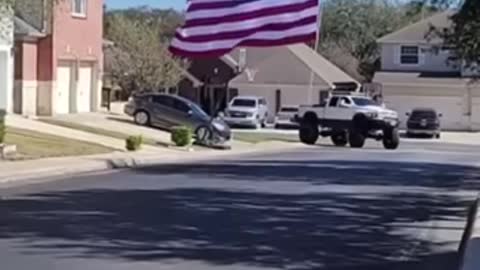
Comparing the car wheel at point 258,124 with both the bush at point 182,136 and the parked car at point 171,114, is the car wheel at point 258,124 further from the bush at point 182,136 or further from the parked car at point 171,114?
the bush at point 182,136

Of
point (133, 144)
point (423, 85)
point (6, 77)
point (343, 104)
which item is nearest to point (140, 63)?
point (423, 85)

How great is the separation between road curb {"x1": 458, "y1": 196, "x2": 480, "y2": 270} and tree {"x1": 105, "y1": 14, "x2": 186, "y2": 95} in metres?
53.4

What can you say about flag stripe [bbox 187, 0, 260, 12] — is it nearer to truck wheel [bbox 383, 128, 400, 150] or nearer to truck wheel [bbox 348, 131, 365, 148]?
truck wheel [bbox 383, 128, 400, 150]

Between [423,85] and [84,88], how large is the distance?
95.4 feet

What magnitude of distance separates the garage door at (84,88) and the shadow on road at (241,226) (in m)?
29.1

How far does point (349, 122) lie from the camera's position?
178 ft

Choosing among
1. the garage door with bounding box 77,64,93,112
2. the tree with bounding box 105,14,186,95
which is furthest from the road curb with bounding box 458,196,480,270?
the tree with bounding box 105,14,186,95

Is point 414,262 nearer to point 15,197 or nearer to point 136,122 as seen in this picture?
point 15,197

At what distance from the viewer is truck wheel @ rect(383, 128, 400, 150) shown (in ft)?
175

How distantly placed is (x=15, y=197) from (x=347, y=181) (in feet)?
32.5

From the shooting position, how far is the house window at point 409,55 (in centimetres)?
8275

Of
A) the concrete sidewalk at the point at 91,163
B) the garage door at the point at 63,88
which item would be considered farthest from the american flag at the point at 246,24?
the garage door at the point at 63,88

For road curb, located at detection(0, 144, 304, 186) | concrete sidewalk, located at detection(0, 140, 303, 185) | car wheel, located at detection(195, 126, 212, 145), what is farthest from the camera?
car wheel, located at detection(195, 126, 212, 145)

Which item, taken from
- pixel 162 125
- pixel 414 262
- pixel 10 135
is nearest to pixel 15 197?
pixel 414 262
